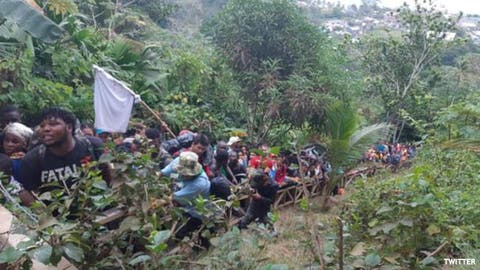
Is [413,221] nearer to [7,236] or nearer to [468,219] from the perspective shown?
[468,219]

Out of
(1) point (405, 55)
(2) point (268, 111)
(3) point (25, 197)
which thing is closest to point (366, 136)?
(3) point (25, 197)

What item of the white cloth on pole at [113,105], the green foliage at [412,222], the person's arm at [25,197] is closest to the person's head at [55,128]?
A: the person's arm at [25,197]

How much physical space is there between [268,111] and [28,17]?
7036mm

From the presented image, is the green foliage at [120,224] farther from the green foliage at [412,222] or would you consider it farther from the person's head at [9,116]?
the person's head at [9,116]

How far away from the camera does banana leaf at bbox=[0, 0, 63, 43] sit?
15.3 feet

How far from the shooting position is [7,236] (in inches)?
83.4

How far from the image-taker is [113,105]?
6504 mm

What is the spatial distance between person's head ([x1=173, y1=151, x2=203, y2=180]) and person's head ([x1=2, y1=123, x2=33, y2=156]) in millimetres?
1261

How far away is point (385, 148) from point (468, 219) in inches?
501

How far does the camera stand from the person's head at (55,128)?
3154 millimetres

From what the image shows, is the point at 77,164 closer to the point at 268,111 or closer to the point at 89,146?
the point at 89,146

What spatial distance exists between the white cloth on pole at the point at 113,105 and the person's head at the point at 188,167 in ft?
9.03

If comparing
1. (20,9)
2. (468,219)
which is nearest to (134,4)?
(20,9)

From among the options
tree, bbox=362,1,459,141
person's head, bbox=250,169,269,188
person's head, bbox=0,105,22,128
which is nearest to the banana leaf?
person's head, bbox=0,105,22,128
